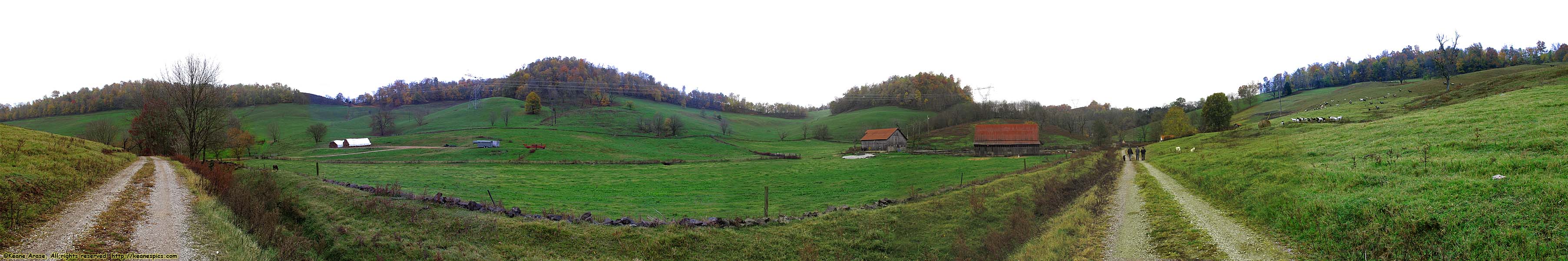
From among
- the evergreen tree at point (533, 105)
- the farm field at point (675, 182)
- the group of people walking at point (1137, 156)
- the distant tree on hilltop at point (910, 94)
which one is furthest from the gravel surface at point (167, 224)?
the distant tree on hilltop at point (910, 94)

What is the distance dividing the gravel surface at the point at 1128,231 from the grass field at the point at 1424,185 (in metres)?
2.11

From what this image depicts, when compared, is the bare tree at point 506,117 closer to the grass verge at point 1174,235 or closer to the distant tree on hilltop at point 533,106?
the distant tree on hilltop at point 533,106

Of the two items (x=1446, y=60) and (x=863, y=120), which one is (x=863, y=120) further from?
(x=1446, y=60)

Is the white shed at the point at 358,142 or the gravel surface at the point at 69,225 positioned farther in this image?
the white shed at the point at 358,142

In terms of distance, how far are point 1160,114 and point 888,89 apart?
6489 cm

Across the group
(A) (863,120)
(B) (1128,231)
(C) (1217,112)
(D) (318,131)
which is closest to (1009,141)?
(C) (1217,112)

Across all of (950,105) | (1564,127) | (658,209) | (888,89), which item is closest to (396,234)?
(658,209)

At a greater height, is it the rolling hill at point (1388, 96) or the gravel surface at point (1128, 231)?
the rolling hill at point (1388, 96)

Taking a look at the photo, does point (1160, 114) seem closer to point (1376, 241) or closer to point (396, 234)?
point (1376, 241)

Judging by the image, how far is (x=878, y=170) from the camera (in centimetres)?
3831

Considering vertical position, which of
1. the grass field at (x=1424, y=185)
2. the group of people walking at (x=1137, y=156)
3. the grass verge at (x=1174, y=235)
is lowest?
the group of people walking at (x=1137, y=156)

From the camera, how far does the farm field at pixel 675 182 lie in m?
21.0

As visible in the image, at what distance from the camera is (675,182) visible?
32.3m

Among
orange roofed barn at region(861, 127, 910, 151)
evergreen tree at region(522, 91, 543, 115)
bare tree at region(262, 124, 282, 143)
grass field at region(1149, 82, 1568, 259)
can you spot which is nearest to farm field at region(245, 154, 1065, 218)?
grass field at region(1149, 82, 1568, 259)
